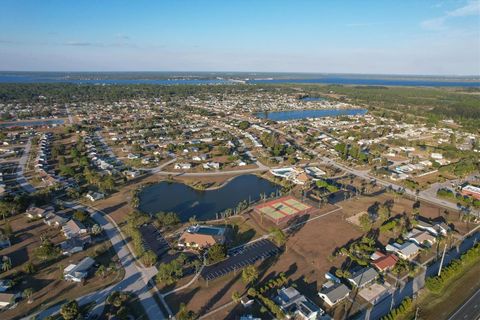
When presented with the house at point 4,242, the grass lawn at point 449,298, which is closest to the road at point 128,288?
the house at point 4,242

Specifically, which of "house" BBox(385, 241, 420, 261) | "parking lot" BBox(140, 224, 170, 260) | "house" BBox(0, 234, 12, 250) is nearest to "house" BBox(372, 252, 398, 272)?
"house" BBox(385, 241, 420, 261)

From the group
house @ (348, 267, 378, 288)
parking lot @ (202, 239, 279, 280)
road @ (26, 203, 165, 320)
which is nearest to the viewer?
road @ (26, 203, 165, 320)

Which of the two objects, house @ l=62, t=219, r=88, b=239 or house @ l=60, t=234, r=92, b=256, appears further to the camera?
house @ l=62, t=219, r=88, b=239

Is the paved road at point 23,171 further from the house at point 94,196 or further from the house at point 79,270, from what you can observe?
the house at point 79,270

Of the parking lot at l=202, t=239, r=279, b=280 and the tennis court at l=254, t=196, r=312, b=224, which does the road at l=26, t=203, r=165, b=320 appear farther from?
the tennis court at l=254, t=196, r=312, b=224

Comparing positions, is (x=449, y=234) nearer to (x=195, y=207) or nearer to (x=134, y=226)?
(x=195, y=207)

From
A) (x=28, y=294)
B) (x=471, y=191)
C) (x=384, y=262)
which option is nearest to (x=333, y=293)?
(x=384, y=262)

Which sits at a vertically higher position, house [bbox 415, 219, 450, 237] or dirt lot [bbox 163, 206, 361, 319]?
house [bbox 415, 219, 450, 237]

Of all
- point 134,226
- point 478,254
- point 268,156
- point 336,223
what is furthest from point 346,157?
point 134,226
